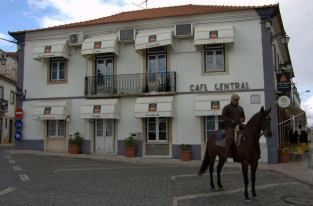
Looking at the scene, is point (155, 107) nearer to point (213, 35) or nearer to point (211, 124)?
point (211, 124)

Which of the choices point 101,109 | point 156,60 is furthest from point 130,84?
point 101,109

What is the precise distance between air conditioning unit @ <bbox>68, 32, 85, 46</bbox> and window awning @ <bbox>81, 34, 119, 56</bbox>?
0.81 meters

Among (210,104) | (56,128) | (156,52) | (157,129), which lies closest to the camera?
(210,104)

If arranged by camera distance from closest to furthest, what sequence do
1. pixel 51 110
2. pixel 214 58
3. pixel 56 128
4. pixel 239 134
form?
pixel 239 134, pixel 214 58, pixel 51 110, pixel 56 128

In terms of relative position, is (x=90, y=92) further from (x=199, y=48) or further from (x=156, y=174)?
(x=156, y=174)

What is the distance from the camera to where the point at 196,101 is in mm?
18203

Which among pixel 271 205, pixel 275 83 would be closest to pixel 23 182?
pixel 271 205

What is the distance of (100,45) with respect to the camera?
19875 mm

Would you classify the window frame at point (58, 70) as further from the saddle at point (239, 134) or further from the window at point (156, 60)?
the saddle at point (239, 134)

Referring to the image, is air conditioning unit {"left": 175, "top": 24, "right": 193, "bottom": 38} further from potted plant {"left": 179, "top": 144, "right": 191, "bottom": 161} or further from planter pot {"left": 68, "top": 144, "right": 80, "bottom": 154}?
planter pot {"left": 68, "top": 144, "right": 80, "bottom": 154}

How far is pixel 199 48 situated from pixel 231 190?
35.4 feet

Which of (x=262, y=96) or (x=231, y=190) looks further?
(x=262, y=96)

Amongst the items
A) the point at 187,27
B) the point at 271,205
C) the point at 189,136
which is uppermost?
the point at 187,27

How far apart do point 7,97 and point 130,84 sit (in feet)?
81.0
